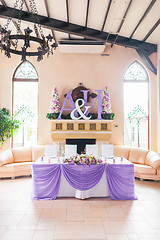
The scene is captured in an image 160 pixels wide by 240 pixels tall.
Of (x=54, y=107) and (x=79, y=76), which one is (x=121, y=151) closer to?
(x=54, y=107)

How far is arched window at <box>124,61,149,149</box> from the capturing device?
24.9 feet

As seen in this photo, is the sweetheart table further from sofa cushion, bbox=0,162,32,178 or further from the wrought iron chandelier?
the wrought iron chandelier

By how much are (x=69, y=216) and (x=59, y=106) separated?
416cm

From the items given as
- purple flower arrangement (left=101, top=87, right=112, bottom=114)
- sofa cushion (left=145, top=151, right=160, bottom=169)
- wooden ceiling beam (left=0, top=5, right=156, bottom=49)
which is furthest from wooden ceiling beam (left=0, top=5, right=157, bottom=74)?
sofa cushion (left=145, top=151, right=160, bottom=169)

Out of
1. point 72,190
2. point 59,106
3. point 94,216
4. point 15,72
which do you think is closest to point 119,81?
point 59,106

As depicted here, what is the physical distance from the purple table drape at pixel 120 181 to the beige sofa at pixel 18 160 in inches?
119

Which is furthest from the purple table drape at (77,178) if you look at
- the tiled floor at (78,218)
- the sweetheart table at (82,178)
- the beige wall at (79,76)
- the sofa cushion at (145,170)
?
the beige wall at (79,76)

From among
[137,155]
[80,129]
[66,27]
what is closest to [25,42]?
[66,27]

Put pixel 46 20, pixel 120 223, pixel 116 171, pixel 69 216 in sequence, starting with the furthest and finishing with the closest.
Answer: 1. pixel 46 20
2. pixel 116 171
3. pixel 69 216
4. pixel 120 223

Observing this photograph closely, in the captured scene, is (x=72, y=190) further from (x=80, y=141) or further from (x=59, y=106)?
(x=59, y=106)

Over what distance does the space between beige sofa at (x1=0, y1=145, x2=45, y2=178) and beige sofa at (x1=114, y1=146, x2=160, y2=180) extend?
295 centimetres

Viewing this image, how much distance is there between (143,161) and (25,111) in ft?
15.4

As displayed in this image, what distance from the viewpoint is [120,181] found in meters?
4.52

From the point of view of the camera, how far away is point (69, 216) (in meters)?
3.71
